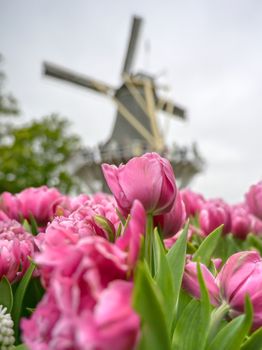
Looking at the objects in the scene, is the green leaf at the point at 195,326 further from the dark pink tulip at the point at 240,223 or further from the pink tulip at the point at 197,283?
the dark pink tulip at the point at 240,223

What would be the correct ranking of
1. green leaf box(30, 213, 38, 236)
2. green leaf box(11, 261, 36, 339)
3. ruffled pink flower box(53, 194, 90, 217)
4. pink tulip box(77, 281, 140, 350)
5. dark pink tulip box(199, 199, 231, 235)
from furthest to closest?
dark pink tulip box(199, 199, 231, 235), green leaf box(30, 213, 38, 236), ruffled pink flower box(53, 194, 90, 217), green leaf box(11, 261, 36, 339), pink tulip box(77, 281, 140, 350)

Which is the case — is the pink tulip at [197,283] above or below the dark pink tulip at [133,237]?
below

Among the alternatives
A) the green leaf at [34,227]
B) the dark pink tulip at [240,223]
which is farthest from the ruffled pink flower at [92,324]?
the dark pink tulip at [240,223]

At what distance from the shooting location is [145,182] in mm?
653

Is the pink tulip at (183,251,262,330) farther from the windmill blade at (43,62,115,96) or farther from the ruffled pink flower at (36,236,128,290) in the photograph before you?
the windmill blade at (43,62,115,96)

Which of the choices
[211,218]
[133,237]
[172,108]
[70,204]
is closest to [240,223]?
[211,218]

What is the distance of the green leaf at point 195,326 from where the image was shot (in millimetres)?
525

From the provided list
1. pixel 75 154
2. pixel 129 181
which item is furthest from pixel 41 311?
pixel 75 154

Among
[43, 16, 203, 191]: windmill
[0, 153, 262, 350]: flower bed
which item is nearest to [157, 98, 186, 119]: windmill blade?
[43, 16, 203, 191]: windmill

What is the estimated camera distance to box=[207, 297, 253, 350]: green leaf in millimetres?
465

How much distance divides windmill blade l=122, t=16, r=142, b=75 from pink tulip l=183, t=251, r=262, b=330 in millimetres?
18072

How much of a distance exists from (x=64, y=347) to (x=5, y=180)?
18.3 metres

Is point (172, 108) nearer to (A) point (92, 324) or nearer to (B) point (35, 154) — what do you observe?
(B) point (35, 154)

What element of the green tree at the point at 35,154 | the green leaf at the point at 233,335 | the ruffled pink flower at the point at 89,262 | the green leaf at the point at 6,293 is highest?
the ruffled pink flower at the point at 89,262
